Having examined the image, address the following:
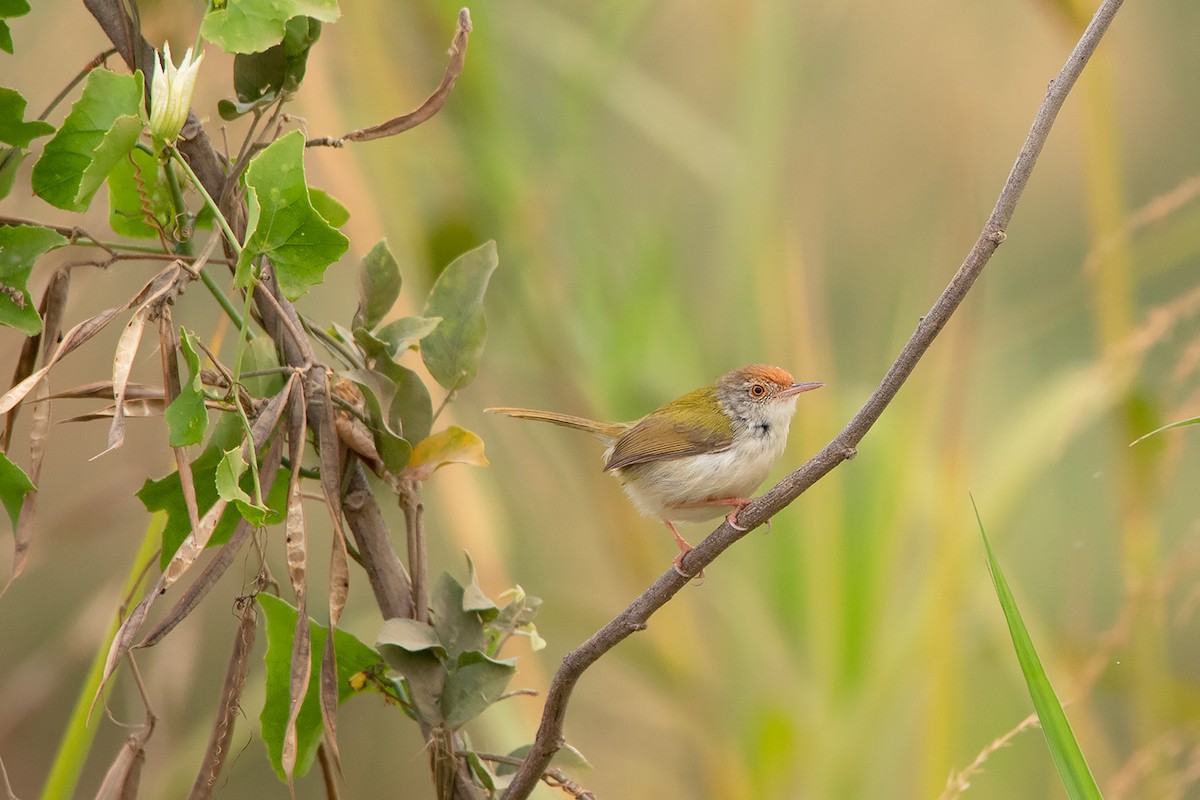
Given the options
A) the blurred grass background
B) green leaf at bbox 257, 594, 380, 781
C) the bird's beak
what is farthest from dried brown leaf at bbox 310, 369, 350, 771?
the bird's beak

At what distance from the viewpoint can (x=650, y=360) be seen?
2205mm

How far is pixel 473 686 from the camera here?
1.02m

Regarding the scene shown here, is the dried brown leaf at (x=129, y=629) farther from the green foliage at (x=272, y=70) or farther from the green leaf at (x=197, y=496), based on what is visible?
the green foliage at (x=272, y=70)

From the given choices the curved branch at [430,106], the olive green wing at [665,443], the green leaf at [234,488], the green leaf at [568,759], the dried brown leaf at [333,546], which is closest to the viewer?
the green leaf at [234,488]

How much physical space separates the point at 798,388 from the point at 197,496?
49.9 inches

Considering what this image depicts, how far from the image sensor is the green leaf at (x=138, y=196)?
1.02 metres

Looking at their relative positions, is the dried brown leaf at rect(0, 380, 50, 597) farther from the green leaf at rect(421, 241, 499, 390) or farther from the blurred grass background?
the blurred grass background

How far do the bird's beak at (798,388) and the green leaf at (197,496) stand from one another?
1124 millimetres

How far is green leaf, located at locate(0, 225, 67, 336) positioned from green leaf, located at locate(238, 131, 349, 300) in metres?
0.22

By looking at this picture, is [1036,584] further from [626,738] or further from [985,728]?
[626,738]

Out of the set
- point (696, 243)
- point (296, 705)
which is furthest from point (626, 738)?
point (296, 705)

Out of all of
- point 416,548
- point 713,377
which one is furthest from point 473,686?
point 713,377

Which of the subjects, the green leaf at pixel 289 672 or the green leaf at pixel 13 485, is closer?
the green leaf at pixel 13 485

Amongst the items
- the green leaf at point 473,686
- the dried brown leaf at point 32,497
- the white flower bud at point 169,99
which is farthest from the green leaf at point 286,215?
the green leaf at point 473,686
